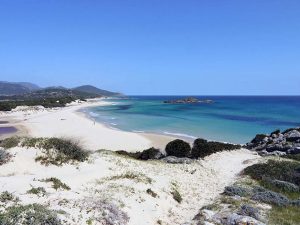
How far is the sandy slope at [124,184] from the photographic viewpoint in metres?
15.2

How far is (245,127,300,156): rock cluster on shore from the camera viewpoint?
115 feet

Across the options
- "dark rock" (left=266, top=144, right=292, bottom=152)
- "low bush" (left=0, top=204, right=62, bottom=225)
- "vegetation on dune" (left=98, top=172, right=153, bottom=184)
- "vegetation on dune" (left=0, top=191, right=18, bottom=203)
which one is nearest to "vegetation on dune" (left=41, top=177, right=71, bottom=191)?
"vegetation on dune" (left=0, top=191, right=18, bottom=203)

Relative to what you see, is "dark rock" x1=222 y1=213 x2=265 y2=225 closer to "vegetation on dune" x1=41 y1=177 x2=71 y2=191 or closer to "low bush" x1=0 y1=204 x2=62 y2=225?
"low bush" x1=0 y1=204 x2=62 y2=225

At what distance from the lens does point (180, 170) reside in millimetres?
25938

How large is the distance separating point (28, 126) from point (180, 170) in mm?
45571

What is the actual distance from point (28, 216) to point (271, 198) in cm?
1327

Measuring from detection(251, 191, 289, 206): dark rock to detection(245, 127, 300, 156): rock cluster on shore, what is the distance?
15534mm

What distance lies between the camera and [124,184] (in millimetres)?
19359

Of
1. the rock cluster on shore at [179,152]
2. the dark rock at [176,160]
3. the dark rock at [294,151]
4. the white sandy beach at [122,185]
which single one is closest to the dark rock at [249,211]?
the white sandy beach at [122,185]

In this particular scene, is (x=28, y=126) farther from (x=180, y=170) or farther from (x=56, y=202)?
(x=56, y=202)

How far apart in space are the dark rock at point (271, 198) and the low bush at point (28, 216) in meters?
11.7

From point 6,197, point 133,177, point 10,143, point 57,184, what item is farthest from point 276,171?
point 10,143

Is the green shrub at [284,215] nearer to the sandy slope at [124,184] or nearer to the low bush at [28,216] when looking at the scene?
the sandy slope at [124,184]

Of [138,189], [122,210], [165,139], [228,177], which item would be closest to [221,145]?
[228,177]
